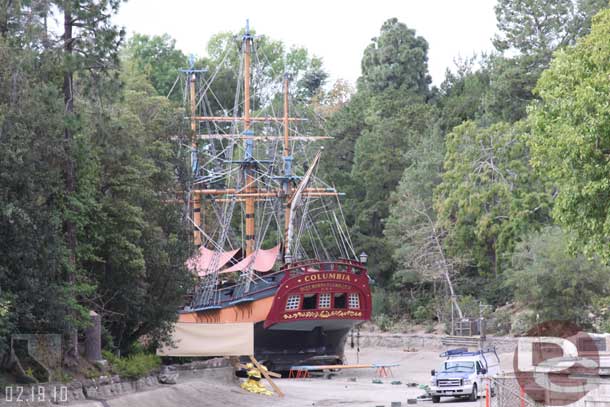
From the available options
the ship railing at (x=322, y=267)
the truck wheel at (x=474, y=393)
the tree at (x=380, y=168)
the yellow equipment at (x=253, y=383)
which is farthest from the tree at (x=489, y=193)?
the truck wheel at (x=474, y=393)

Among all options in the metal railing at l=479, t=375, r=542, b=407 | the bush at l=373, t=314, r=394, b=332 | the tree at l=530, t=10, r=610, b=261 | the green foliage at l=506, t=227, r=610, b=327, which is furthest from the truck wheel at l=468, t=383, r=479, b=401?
the bush at l=373, t=314, r=394, b=332

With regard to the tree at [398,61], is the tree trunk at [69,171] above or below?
below

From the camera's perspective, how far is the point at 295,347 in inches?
1917

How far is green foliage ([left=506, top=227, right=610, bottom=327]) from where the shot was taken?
4762cm

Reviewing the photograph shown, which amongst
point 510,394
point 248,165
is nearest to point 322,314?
point 248,165

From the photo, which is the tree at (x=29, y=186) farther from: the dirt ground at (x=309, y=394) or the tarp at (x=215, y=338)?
the tarp at (x=215, y=338)

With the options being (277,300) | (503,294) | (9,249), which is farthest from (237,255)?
(9,249)

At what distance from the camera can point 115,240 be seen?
30.3m

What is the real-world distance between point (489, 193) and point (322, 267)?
11.6m

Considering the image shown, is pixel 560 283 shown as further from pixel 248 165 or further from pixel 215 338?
pixel 215 338

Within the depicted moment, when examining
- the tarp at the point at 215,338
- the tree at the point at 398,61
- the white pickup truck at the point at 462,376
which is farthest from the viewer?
the tree at the point at 398,61

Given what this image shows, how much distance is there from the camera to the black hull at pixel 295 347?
47469mm

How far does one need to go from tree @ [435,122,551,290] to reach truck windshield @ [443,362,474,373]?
2136 centimetres
